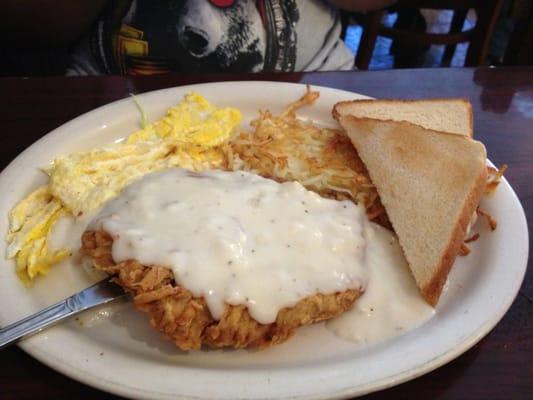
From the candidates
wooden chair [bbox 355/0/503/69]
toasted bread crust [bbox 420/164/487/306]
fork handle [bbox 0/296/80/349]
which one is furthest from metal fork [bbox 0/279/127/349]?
wooden chair [bbox 355/0/503/69]

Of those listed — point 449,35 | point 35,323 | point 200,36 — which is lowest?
point 449,35

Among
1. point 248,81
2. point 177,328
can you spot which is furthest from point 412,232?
point 248,81

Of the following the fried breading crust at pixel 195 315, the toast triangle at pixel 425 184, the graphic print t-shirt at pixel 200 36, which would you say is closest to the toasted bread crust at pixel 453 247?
the toast triangle at pixel 425 184

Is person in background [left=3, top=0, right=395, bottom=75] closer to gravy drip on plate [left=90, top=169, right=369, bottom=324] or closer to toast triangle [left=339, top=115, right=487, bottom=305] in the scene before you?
toast triangle [left=339, top=115, right=487, bottom=305]

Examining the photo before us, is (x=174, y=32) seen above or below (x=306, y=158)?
above

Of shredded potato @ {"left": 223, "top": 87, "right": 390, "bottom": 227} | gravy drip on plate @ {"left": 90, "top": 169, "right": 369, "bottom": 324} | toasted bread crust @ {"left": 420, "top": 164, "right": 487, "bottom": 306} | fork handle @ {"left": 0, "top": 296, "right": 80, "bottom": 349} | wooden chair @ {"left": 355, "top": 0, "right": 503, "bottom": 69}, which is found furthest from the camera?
wooden chair @ {"left": 355, "top": 0, "right": 503, "bottom": 69}

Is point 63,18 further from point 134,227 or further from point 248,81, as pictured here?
point 134,227

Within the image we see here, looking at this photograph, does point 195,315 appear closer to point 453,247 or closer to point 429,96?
point 453,247

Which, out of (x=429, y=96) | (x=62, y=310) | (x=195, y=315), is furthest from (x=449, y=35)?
(x=62, y=310)
